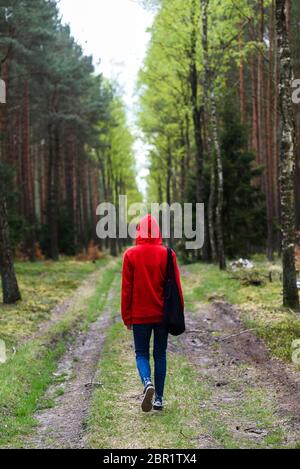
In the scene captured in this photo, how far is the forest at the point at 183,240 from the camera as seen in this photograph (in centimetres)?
718

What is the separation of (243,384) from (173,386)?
3.39 ft

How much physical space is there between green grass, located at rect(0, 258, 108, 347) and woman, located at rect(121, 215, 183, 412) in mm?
5124

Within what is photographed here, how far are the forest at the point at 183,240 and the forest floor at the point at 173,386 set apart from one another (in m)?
0.04

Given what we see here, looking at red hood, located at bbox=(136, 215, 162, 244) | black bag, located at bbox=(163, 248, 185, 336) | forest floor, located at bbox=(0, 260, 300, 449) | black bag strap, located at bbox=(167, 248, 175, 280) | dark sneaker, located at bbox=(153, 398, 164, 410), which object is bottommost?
forest floor, located at bbox=(0, 260, 300, 449)

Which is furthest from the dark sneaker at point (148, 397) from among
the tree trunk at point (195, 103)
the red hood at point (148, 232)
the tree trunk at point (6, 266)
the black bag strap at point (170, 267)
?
the tree trunk at point (195, 103)

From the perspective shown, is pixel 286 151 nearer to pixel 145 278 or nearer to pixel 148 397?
pixel 145 278

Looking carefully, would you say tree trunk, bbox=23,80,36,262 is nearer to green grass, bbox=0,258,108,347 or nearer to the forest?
the forest

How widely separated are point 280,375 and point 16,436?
3.92 m

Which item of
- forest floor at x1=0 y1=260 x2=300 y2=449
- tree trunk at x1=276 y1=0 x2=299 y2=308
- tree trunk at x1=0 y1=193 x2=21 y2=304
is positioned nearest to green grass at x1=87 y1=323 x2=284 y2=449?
forest floor at x1=0 y1=260 x2=300 y2=449

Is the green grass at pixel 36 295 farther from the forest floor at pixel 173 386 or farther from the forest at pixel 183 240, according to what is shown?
the forest floor at pixel 173 386

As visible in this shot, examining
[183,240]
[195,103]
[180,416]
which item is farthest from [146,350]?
[183,240]

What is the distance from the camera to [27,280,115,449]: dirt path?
6195 millimetres

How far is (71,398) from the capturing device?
25.9 ft
